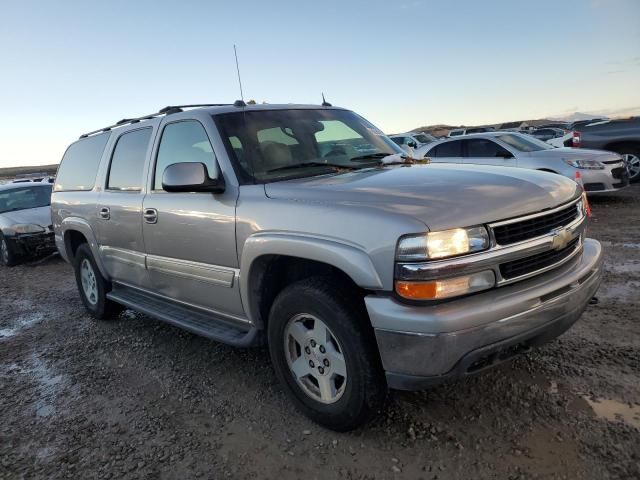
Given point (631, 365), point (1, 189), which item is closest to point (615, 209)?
point (631, 365)

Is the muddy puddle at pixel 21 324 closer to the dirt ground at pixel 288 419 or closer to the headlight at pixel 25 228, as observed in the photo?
the dirt ground at pixel 288 419

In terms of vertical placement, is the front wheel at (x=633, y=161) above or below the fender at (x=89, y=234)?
below

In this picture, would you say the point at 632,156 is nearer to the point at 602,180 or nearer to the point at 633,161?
the point at 633,161

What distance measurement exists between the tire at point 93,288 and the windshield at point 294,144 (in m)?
2.60

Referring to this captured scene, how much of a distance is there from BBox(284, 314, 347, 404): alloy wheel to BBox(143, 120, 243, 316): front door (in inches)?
20.2

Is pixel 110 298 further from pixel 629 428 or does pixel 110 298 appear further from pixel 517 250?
pixel 629 428

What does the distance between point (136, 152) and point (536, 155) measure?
25.7 ft

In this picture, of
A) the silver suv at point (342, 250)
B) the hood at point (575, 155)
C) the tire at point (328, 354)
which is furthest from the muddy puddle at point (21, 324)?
the hood at point (575, 155)

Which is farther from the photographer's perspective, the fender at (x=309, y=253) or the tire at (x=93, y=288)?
the tire at (x=93, y=288)

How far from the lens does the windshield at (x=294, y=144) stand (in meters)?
3.38

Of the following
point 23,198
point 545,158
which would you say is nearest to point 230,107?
point 545,158

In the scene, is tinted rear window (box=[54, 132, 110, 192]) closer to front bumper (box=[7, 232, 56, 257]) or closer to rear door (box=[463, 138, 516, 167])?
front bumper (box=[7, 232, 56, 257])

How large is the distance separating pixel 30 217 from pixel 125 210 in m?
6.95

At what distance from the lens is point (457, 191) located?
262 centimetres
